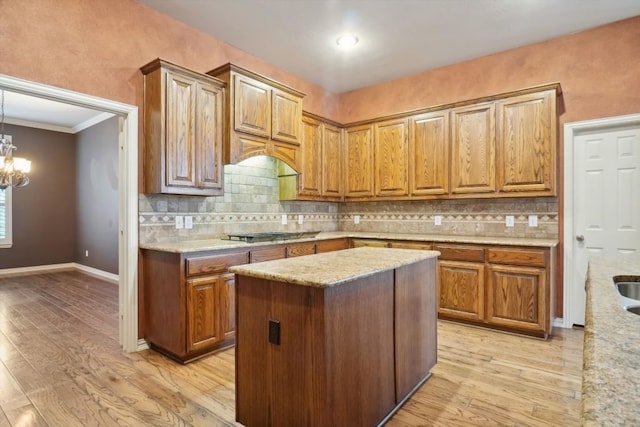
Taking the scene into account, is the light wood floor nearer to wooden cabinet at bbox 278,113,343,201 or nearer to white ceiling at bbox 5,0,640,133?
wooden cabinet at bbox 278,113,343,201

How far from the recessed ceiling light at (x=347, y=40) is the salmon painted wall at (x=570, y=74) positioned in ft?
2.64

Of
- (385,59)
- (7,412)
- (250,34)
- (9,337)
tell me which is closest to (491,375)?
(7,412)

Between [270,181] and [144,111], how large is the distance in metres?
1.68

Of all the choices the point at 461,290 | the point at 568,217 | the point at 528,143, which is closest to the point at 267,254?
the point at 461,290

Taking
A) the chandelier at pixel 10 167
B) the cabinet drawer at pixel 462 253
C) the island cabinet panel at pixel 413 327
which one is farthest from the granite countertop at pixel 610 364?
the chandelier at pixel 10 167

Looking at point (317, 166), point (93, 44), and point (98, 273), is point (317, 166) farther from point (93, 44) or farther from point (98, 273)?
point (98, 273)

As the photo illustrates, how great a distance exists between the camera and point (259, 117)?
3611mm

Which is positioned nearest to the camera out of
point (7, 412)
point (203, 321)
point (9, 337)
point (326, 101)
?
point (7, 412)

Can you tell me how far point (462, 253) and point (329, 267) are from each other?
91.1 inches

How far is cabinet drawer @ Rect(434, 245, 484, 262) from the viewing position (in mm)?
3559

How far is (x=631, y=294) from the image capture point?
1.73 m

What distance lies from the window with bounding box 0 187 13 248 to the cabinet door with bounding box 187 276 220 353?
234 inches

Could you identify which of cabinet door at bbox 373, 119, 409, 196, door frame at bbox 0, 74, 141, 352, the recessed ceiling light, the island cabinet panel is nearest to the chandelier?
door frame at bbox 0, 74, 141, 352

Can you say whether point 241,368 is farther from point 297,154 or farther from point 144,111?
point 297,154
